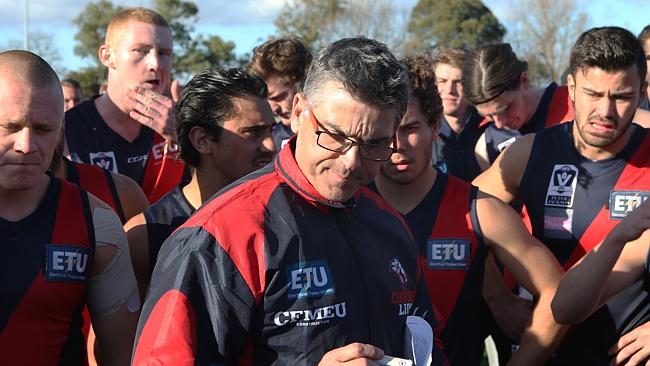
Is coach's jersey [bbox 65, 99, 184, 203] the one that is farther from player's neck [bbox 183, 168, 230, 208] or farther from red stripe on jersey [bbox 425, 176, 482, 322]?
red stripe on jersey [bbox 425, 176, 482, 322]

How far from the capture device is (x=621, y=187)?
466cm

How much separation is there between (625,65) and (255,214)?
2775 millimetres

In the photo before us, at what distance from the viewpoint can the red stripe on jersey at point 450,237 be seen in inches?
164

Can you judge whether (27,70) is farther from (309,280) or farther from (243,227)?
(309,280)

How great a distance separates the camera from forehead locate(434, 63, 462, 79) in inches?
331

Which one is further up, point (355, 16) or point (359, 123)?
point (355, 16)

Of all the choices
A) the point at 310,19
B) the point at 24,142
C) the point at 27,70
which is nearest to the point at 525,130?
the point at 27,70

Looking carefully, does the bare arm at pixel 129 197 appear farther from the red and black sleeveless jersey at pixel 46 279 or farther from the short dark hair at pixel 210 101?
the red and black sleeveless jersey at pixel 46 279

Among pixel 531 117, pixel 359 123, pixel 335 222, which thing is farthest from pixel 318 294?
pixel 531 117

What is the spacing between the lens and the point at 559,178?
481cm

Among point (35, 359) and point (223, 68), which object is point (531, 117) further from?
point (35, 359)

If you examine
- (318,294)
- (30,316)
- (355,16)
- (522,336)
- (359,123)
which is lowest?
(522,336)

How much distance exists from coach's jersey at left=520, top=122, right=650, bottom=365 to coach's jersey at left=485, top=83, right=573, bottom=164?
172 cm

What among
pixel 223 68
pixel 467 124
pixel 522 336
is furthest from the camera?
pixel 467 124
